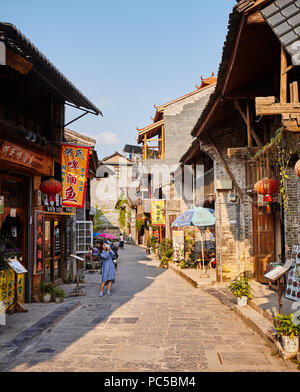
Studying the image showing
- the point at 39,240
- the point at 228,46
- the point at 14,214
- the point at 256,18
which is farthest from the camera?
the point at 39,240

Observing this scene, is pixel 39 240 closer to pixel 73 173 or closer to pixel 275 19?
pixel 73 173

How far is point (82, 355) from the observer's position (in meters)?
5.72

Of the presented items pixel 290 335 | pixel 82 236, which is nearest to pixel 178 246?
pixel 82 236

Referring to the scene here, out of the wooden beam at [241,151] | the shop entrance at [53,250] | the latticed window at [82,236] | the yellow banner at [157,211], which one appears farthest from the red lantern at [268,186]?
the yellow banner at [157,211]

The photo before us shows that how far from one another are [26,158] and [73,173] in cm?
209

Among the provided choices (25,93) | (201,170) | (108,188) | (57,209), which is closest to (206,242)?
(201,170)

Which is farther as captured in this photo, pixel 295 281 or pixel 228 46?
pixel 228 46

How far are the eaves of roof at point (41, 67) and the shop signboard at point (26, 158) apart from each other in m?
1.72

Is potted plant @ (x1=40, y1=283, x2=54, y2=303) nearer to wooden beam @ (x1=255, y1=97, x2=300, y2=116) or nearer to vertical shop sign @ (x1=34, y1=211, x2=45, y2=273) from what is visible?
vertical shop sign @ (x1=34, y1=211, x2=45, y2=273)

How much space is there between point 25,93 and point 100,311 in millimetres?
5771

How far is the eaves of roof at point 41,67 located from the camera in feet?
19.2

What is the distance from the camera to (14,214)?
30.3 feet
